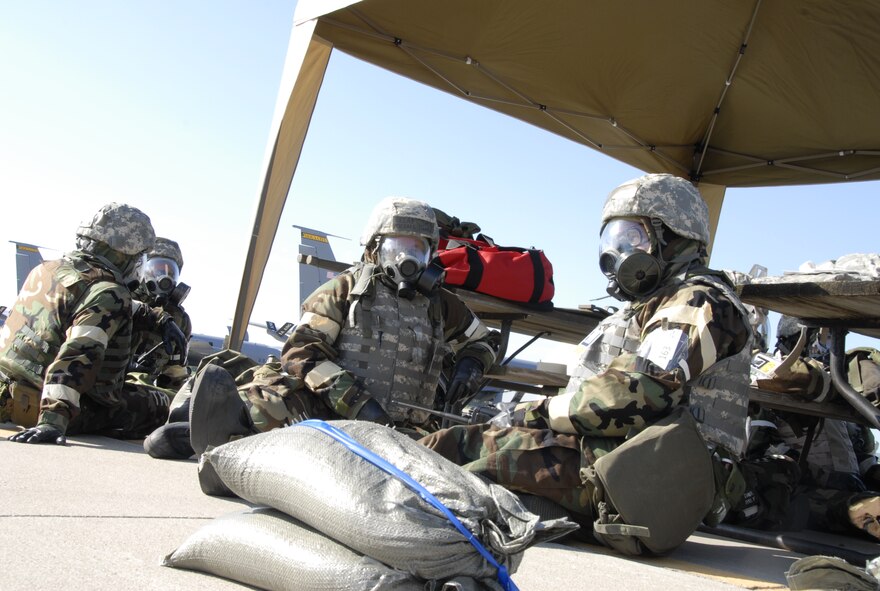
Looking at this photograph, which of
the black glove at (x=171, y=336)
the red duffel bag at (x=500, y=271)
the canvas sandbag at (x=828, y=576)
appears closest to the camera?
the canvas sandbag at (x=828, y=576)

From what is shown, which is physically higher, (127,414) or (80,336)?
(80,336)

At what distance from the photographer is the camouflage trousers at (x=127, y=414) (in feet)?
17.8

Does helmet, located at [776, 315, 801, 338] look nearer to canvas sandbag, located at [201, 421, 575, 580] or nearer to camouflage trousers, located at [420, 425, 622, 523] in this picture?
camouflage trousers, located at [420, 425, 622, 523]

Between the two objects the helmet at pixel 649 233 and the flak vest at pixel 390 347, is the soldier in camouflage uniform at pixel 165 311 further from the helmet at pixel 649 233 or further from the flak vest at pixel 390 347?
the helmet at pixel 649 233

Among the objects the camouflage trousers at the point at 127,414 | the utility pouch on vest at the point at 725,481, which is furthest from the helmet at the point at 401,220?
the utility pouch on vest at the point at 725,481

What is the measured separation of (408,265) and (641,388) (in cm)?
206

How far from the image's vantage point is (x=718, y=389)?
3242mm

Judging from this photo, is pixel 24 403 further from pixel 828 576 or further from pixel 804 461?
pixel 804 461

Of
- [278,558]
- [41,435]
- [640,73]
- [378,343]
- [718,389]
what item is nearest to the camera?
[278,558]

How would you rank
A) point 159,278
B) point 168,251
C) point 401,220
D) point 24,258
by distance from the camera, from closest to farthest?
point 401,220
point 159,278
point 168,251
point 24,258

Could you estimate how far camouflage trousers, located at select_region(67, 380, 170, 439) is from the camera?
542 centimetres

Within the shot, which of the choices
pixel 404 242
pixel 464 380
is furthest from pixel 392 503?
pixel 464 380

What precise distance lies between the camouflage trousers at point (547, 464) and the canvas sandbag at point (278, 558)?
3.88ft

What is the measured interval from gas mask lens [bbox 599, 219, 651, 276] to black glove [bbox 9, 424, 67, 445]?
10.1ft
